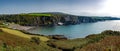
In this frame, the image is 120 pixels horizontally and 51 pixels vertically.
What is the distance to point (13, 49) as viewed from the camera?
69.9ft

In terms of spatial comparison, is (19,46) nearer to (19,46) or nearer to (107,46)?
Answer: (19,46)

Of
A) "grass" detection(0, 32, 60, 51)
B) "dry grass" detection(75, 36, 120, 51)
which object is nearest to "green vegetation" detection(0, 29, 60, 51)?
"grass" detection(0, 32, 60, 51)

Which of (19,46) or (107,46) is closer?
(107,46)

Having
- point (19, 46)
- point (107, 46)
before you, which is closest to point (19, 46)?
point (19, 46)

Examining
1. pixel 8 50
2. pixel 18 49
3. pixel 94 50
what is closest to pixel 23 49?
pixel 18 49

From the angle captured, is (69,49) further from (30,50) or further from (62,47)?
(30,50)

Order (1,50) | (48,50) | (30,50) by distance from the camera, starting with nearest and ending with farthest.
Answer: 1. (1,50)
2. (30,50)
3. (48,50)

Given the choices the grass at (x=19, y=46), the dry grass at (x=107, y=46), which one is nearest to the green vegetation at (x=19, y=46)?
the grass at (x=19, y=46)

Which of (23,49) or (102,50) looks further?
(23,49)

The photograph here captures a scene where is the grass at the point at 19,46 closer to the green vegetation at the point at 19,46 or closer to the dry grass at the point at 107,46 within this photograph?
the green vegetation at the point at 19,46

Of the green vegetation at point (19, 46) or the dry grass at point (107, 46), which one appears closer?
the dry grass at point (107, 46)

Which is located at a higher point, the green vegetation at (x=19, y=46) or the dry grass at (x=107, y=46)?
the dry grass at (x=107, y=46)

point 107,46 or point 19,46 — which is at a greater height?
point 107,46

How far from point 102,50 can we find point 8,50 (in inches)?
581
